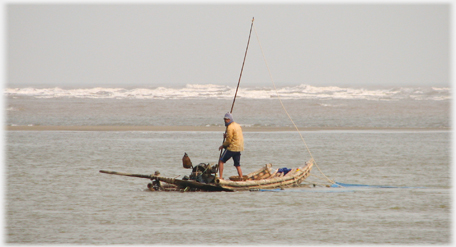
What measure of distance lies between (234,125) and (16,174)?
6.10 meters

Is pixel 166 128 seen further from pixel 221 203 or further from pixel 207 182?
pixel 221 203

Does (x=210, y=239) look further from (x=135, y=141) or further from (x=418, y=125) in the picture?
(x=418, y=125)

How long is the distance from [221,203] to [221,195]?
0.75 metres

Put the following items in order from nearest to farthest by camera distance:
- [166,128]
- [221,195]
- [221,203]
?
[221,203], [221,195], [166,128]

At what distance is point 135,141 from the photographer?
74.2 ft

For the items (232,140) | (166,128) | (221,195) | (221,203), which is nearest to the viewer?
(221,203)

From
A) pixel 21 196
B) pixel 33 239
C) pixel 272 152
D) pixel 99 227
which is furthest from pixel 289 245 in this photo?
pixel 272 152

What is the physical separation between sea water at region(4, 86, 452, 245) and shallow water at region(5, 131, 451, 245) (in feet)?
0.08

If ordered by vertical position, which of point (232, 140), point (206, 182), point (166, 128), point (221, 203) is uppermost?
point (232, 140)

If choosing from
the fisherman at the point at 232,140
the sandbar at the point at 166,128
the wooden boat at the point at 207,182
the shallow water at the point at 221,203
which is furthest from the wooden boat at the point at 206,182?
the sandbar at the point at 166,128

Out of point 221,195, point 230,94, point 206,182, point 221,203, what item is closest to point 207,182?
point 206,182

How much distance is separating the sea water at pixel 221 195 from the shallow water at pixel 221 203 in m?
0.02

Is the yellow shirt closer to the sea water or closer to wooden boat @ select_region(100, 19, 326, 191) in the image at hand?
wooden boat @ select_region(100, 19, 326, 191)

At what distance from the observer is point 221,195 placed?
11.6 metres
